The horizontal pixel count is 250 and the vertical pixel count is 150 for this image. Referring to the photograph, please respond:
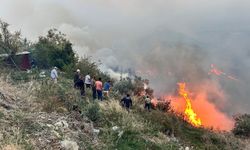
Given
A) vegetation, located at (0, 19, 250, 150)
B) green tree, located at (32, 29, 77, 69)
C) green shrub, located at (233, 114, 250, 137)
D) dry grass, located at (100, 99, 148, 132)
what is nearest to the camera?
vegetation, located at (0, 19, 250, 150)

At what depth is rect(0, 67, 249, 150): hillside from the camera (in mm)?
13891

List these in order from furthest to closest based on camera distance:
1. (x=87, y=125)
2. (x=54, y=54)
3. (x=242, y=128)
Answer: (x=54, y=54) → (x=242, y=128) → (x=87, y=125)

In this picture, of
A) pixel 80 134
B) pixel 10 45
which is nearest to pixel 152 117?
pixel 80 134

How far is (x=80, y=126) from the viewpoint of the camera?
1623 cm

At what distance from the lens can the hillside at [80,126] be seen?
13.9 metres

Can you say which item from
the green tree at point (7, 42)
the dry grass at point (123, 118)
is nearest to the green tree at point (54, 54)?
the green tree at point (7, 42)

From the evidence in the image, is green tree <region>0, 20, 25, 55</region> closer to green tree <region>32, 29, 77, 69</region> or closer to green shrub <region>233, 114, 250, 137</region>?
green tree <region>32, 29, 77, 69</region>

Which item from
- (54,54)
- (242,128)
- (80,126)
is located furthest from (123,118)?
(54,54)

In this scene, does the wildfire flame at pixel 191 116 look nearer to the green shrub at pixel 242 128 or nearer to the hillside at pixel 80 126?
the hillside at pixel 80 126

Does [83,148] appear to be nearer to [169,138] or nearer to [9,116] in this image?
[9,116]

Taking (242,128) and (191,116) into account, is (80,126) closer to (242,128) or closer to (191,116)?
(242,128)

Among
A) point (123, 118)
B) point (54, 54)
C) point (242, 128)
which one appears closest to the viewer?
point (123, 118)

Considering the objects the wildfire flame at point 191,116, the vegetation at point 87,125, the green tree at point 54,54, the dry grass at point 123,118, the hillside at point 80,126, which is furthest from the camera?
the green tree at point 54,54

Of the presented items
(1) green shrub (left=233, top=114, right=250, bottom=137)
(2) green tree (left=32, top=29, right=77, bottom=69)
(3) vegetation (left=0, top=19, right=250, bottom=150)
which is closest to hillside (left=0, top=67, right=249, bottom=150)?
(3) vegetation (left=0, top=19, right=250, bottom=150)
